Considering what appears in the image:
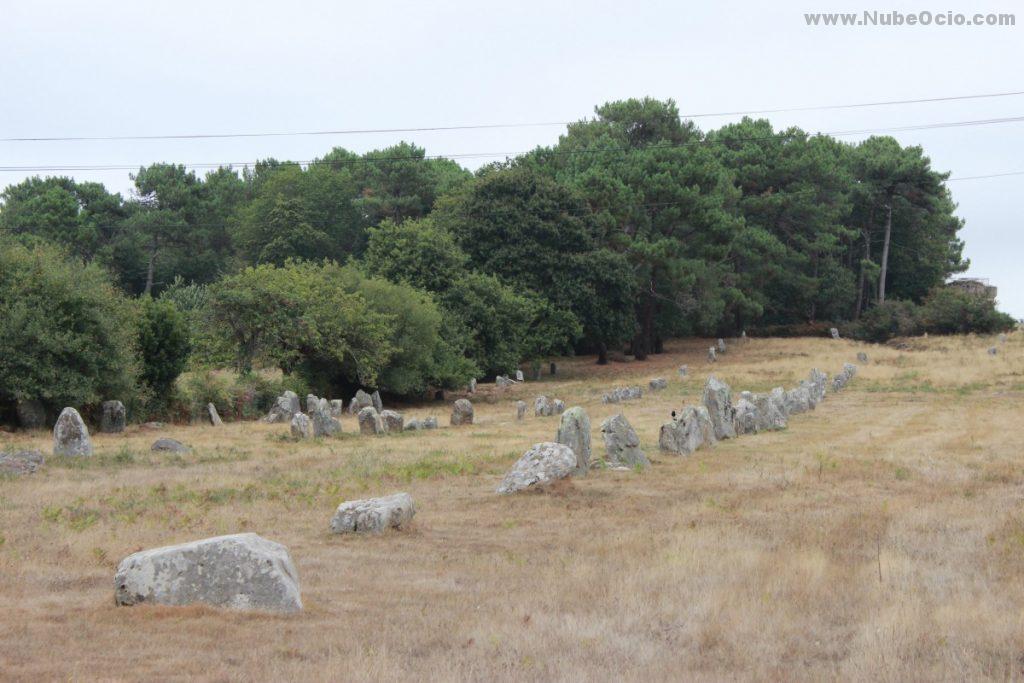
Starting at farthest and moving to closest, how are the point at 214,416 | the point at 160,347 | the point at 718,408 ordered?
the point at 160,347 < the point at 214,416 < the point at 718,408

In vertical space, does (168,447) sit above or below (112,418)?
above

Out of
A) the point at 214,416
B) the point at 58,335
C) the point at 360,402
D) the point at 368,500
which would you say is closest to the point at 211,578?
the point at 368,500

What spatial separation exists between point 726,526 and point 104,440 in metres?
19.0

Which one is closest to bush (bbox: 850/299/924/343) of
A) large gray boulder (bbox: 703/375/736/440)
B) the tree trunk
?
the tree trunk

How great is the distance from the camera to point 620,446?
20.2 meters

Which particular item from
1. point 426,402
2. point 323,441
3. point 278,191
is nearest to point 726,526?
point 323,441

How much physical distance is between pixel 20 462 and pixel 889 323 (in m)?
59.7

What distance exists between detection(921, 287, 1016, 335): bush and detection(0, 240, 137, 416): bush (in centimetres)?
5307

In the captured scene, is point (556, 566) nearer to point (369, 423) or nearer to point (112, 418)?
point (369, 423)

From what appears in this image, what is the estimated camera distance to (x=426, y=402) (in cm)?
4641

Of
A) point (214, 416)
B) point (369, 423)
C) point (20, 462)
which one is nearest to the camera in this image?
point (20, 462)

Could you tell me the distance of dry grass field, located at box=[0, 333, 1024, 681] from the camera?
317 inches

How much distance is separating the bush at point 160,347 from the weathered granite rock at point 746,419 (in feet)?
62.0

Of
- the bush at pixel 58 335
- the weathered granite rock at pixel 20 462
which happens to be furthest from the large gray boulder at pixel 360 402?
the weathered granite rock at pixel 20 462
